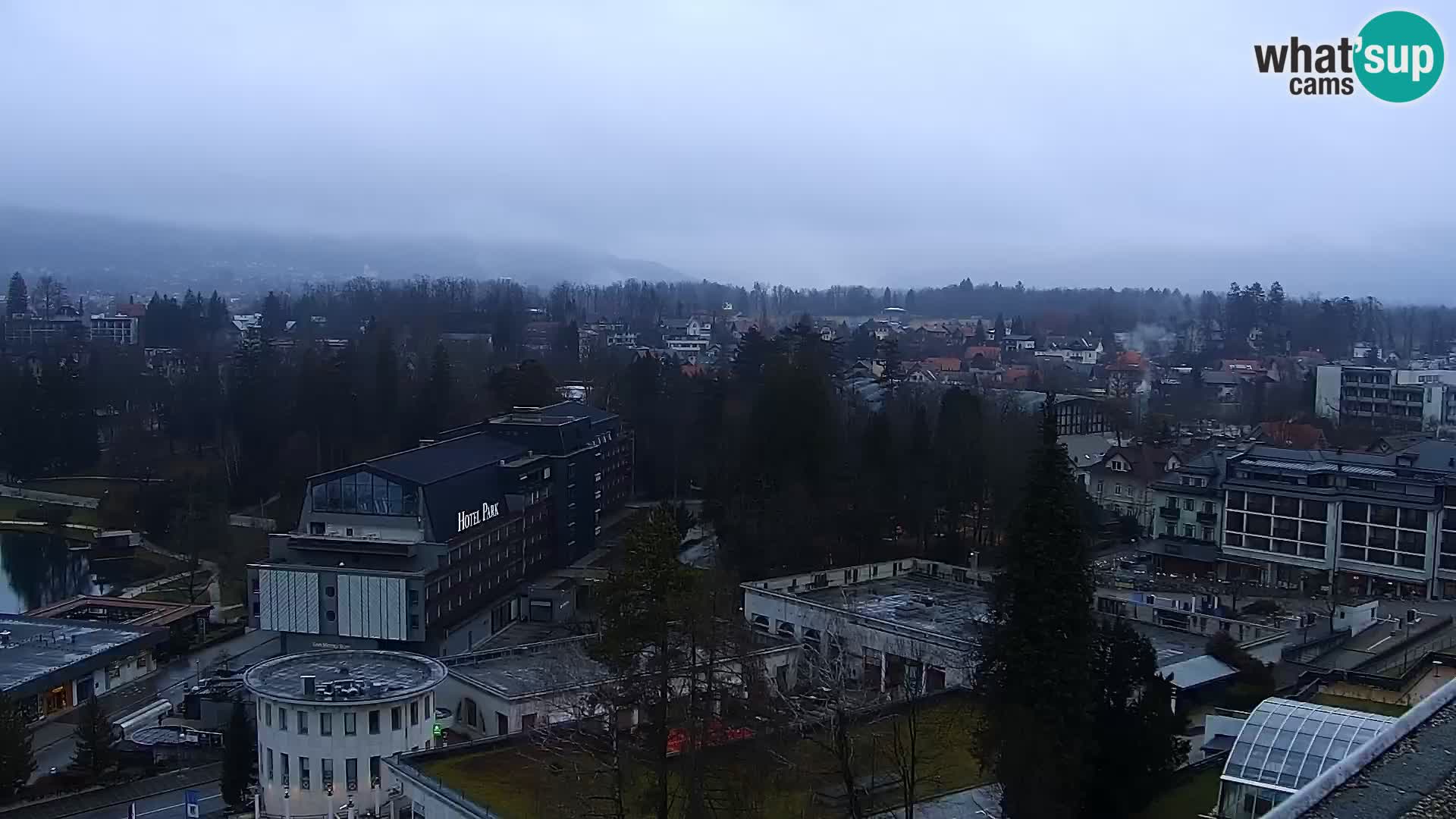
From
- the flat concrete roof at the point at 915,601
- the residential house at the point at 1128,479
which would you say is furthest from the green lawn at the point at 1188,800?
the residential house at the point at 1128,479

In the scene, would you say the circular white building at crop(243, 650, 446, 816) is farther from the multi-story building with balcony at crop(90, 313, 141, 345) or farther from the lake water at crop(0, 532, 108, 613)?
the multi-story building with balcony at crop(90, 313, 141, 345)

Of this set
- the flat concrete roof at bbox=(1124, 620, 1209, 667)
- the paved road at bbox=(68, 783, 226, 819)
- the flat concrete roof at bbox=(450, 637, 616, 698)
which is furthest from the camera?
the flat concrete roof at bbox=(1124, 620, 1209, 667)

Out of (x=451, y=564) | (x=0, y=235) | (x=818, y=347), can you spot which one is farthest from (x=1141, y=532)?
(x=0, y=235)

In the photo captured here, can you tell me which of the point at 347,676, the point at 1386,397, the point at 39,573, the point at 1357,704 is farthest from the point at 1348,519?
the point at 39,573

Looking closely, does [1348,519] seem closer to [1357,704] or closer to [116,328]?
[1357,704]

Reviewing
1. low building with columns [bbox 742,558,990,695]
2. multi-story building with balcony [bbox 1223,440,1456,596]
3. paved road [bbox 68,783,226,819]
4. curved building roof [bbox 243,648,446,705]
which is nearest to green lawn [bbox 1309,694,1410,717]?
low building with columns [bbox 742,558,990,695]

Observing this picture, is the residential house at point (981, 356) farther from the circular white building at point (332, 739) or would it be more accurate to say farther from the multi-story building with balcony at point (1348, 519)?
the circular white building at point (332, 739)
